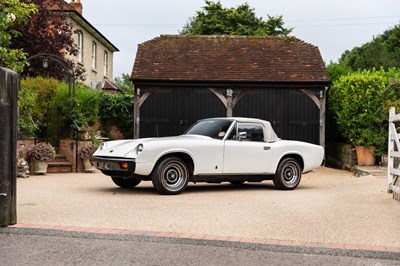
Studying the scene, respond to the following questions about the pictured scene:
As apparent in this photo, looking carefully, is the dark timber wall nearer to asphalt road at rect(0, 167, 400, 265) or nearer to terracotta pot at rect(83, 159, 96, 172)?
terracotta pot at rect(83, 159, 96, 172)

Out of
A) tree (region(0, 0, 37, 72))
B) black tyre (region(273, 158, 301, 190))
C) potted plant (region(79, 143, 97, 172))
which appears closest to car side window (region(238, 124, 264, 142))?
black tyre (region(273, 158, 301, 190))

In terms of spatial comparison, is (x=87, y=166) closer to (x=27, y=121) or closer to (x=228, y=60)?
(x=27, y=121)

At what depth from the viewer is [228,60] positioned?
20219mm

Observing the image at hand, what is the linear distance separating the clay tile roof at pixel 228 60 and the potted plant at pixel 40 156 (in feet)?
18.3

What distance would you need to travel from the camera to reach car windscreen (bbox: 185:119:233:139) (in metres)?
10.5

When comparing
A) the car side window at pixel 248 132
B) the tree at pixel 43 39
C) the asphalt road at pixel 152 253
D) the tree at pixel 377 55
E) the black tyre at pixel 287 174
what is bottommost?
the asphalt road at pixel 152 253

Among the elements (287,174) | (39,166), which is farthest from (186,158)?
(39,166)

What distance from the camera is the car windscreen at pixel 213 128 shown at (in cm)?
1050

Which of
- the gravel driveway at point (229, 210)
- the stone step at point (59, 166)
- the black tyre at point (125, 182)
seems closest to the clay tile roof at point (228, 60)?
the stone step at point (59, 166)

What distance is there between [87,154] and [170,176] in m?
5.97

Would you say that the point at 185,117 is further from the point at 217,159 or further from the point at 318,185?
the point at 217,159

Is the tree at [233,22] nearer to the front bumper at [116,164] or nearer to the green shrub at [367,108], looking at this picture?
the green shrub at [367,108]

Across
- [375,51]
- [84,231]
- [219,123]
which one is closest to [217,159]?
[219,123]

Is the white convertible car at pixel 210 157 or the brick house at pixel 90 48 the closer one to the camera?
the white convertible car at pixel 210 157
